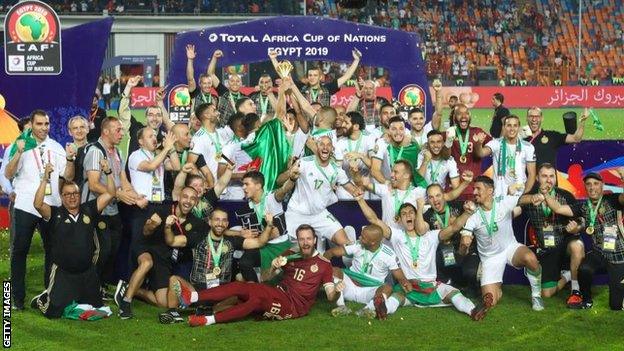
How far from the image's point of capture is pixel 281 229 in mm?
11125

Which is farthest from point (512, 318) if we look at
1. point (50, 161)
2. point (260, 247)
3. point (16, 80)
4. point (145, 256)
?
point (16, 80)

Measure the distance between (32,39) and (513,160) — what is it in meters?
5.25

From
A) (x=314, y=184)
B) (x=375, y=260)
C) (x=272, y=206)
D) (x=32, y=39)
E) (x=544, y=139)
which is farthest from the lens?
(x=544, y=139)

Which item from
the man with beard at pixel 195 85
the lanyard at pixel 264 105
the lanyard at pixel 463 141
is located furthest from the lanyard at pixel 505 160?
the man with beard at pixel 195 85

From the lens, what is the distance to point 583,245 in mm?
11008

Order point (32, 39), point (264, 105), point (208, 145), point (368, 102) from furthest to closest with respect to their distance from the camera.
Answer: point (368, 102), point (264, 105), point (208, 145), point (32, 39)

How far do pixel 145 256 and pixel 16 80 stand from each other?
3821mm

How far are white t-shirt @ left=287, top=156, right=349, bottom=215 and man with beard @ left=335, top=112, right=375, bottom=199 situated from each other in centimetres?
61

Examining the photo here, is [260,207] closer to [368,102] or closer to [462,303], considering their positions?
[462,303]

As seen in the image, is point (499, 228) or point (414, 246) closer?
point (414, 246)

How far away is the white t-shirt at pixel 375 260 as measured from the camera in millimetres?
10555

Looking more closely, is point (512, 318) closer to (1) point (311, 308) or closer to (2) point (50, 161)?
(1) point (311, 308)

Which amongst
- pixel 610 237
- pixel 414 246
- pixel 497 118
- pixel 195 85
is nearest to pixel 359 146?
pixel 414 246

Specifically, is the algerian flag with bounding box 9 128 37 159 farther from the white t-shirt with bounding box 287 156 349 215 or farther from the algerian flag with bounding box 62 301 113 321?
the white t-shirt with bounding box 287 156 349 215
